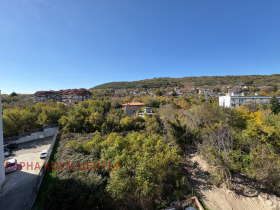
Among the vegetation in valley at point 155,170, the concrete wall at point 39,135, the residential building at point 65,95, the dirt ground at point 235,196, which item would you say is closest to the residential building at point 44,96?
the residential building at point 65,95

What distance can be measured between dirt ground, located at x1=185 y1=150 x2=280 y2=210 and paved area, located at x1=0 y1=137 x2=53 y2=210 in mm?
11679

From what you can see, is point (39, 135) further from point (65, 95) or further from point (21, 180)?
point (65, 95)

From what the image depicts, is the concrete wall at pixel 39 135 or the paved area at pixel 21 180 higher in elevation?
the concrete wall at pixel 39 135

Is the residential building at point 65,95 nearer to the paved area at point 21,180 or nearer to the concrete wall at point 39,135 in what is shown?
the concrete wall at point 39,135

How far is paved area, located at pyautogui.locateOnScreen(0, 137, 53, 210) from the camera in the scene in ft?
24.8

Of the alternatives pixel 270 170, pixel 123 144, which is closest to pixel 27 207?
pixel 123 144

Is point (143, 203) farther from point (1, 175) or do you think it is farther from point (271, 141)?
point (1, 175)

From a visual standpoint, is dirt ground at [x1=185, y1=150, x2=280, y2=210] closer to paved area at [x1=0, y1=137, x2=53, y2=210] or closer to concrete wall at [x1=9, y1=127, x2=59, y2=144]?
paved area at [x1=0, y1=137, x2=53, y2=210]

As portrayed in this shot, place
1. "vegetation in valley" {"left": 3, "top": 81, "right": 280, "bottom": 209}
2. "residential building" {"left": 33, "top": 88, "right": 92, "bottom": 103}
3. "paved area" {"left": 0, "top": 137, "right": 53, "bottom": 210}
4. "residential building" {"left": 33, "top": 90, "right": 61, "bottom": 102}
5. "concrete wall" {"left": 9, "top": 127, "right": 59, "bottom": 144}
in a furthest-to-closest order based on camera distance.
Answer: "residential building" {"left": 33, "top": 90, "right": 61, "bottom": 102} < "residential building" {"left": 33, "top": 88, "right": 92, "bottom": 103} < "concrete wall" {"left": 9, "top": 127, "right": 59, "bottom": 144} < "paved area" {"left": 0, "top": 137, "right": 53, "bottom": 210} < "vegetation in valley" {"left": 3, "top": 81, "right": 280, "bottom": 209}

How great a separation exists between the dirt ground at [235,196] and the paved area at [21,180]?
11679 mm

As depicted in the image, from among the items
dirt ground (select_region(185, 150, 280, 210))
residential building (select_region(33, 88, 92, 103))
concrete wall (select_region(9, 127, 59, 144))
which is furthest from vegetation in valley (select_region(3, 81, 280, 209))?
residential building (select_region(33, 88, 92, 103))

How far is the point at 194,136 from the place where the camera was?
38.8ft

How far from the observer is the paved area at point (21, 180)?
298 inches

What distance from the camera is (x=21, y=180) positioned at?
9.48 meters
